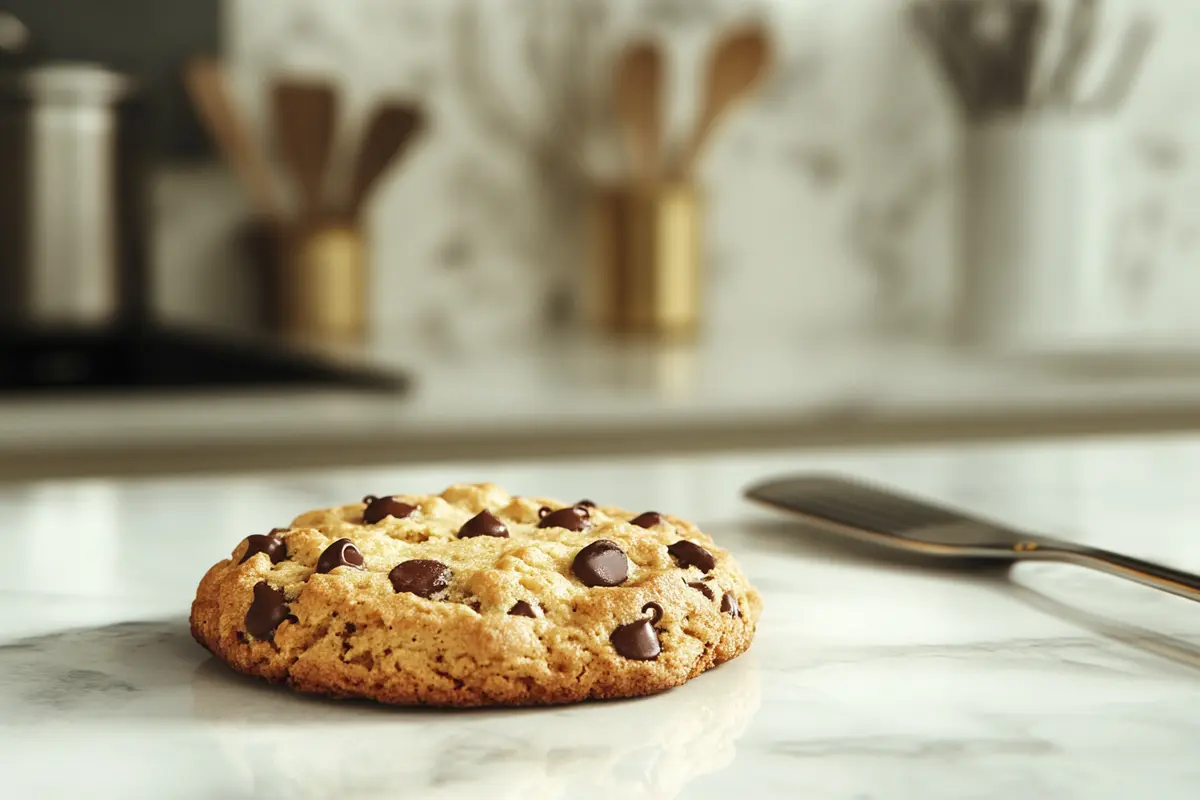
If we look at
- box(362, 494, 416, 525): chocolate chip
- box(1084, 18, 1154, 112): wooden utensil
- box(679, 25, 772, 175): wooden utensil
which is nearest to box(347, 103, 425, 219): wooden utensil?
box(679, 25, 772, 175): wooden utensil

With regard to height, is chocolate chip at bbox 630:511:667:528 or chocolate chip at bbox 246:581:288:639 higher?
chocolate chip at bbox 630:511:667:528

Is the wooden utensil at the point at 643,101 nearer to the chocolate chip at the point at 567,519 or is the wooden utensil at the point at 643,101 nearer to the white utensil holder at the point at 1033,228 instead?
the white utensil holder at the point at 1033,228

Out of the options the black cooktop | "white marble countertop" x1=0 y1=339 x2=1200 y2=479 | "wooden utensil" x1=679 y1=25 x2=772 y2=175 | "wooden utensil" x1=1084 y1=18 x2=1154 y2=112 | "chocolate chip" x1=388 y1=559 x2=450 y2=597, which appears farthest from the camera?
"wooden utensil" x1=1084 y1=18 x2=1154 y2=112

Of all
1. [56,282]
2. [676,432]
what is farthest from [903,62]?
[56,282]

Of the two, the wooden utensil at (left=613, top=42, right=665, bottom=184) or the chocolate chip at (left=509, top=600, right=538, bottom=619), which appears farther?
the wooden utensil at (left=613, top=42, right=665, bottom=184)

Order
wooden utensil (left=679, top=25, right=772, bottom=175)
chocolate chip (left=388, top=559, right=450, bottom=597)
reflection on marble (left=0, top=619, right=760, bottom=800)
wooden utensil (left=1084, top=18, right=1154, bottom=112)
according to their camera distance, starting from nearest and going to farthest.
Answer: reflection on marble (left=0, top=619, right=760, bottom=800) < chocolate chip (left=388, top=559, right=450, bottom=597) < wooden utensil (left=679, top=25, right=772, bottom=175) < wooden utensil (left=1084, top=18, right=1154, bottom=112)

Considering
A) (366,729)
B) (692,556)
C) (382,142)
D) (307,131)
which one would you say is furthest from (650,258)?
(366,729)

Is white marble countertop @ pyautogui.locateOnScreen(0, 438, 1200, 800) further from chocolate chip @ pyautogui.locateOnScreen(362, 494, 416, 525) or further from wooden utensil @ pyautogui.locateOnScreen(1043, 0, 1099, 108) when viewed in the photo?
wooden utensil @ pyautogui.locateOnScreen(1043, 0, 1099, 108)

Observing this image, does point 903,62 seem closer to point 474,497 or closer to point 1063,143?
point 1063,143
